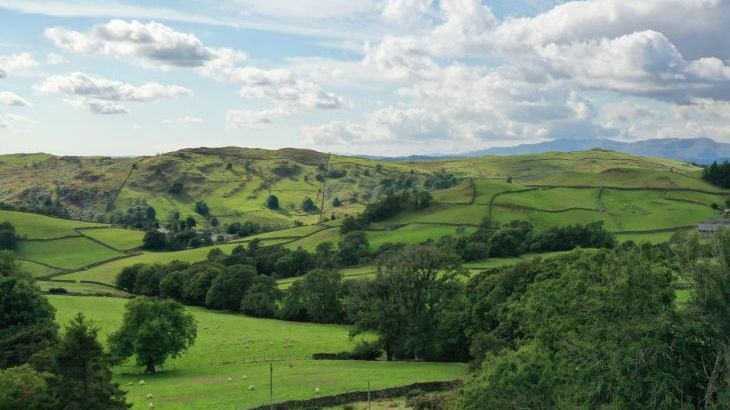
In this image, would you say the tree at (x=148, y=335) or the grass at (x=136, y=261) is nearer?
the tree at (x=148, y=335)

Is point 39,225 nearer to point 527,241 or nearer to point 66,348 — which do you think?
point 527,241

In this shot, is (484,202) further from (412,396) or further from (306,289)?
(412,396)

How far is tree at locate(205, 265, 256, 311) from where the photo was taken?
3984 inches

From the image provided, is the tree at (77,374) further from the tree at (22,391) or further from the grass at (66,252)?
the grass at (66,252)

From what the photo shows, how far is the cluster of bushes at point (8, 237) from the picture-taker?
13885 centimetres

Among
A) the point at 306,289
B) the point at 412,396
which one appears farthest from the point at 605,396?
the point at 306,289

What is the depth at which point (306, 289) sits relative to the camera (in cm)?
9206

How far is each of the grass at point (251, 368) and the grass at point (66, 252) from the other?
51.7 meters

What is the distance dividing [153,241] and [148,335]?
9667 cm

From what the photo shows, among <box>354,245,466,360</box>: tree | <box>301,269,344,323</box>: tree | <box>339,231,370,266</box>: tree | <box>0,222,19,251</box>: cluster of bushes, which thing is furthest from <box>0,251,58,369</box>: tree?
<box>0,222,19,251</box>: cluster of bushes

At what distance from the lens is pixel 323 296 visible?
300 ft

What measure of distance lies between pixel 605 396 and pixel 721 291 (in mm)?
7043

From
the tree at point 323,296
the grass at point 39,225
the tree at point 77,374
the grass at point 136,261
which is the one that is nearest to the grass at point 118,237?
the grass at point 39,225

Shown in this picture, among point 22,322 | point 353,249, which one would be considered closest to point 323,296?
point 353,249
